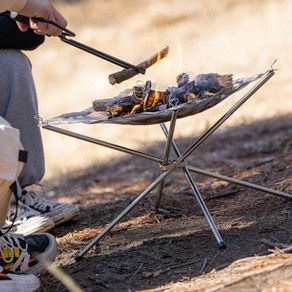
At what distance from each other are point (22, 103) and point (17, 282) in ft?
4.30

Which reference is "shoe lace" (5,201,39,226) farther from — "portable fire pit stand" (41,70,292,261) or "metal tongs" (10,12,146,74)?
"metal tongs" (10,12,146,74)

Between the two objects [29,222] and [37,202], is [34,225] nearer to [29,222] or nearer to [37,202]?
[29,222]

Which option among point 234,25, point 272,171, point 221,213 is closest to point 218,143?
point 272,171

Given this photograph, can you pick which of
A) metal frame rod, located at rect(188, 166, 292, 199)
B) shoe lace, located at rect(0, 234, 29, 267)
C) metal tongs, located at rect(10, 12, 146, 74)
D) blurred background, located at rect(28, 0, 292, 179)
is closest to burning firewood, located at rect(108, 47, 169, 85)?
metal tongs, located at rect(10, 12, 146, 74)

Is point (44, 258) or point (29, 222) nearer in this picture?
point (44, 258)

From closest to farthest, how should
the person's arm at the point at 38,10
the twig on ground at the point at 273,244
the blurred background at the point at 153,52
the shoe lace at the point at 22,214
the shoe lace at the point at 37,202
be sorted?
the twig on ground at the point at 273,244
the person's arm at the point at 38,10
the shoe lace at the point at 22,214
the shoe lace at the point at 37,202
the blurred background at the point at 153,52

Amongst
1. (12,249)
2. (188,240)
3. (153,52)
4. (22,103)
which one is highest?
(22,103)

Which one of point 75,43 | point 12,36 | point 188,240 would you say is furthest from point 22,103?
point 188,240

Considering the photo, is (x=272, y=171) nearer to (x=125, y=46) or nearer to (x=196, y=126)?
(x=196, y=126)

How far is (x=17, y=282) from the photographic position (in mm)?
2752

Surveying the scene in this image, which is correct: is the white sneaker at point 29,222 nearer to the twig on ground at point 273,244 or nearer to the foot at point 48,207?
the foot at point 48,207

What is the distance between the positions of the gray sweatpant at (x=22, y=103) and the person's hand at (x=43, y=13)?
0.59 m

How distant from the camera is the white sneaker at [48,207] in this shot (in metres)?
3.95

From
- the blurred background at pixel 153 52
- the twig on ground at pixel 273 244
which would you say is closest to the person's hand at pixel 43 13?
the twig on ground at pixel 273 244
